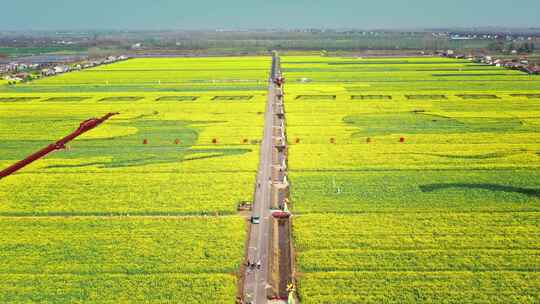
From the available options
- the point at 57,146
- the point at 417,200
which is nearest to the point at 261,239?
the point at 417,200

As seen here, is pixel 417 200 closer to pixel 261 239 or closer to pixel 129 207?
pixel 261 239

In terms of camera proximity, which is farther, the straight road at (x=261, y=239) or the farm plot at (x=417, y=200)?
the farm plot at (x=417, y=200)

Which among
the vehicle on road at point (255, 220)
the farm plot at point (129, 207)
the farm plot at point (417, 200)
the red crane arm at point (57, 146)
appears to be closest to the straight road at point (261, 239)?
the vehicle on road at point (255, 220)

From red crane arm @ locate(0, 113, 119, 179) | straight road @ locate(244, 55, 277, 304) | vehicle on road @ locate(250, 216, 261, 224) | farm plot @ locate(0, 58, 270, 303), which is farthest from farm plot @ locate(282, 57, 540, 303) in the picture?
red crane arm @ locate(0, 113, 119, 179)

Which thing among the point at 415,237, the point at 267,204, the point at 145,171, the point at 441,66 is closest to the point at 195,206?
the point at 267,204

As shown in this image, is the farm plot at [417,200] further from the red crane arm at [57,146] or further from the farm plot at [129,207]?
the red crane arm at [57,146]
